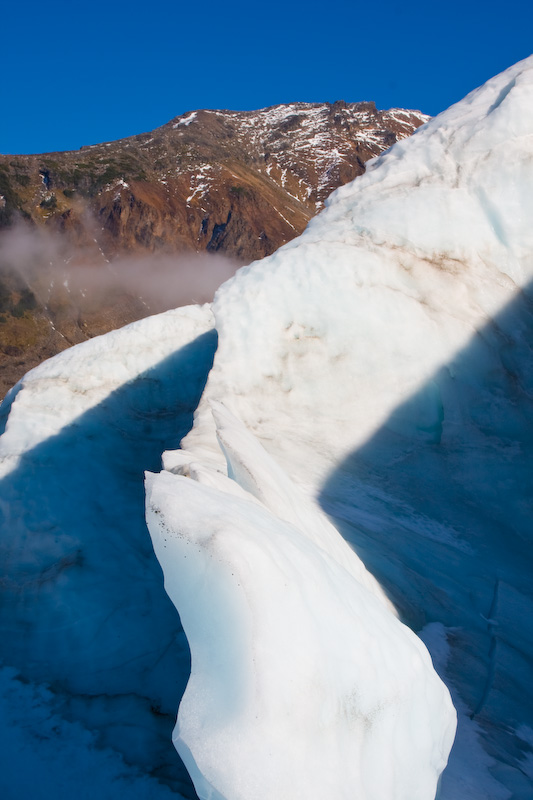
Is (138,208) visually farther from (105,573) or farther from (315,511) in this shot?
(315,511)

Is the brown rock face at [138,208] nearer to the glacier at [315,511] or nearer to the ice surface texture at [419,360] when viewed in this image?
the glacier at [315,511]

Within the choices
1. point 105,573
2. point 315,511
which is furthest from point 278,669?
point 105,573

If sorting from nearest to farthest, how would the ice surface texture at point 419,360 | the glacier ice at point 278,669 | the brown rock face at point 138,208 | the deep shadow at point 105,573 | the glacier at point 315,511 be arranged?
the glacier ice at point 278,669, the glacier at point 315,511, the deep shadow at point 105,573, the ice surface texture at point 419,360, the brown rock face at point 138,208

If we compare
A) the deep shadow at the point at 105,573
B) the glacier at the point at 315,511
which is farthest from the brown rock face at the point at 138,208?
the glacier at the point at 315,511

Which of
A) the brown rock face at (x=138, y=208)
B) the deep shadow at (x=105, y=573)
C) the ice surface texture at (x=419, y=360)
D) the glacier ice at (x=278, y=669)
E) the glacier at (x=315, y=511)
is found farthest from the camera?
the brown rock face at (x=138, y=208)

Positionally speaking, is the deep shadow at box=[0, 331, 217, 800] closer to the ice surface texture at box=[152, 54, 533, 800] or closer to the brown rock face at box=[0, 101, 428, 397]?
the ice surface texture at box=[152, 54, 533, 800]

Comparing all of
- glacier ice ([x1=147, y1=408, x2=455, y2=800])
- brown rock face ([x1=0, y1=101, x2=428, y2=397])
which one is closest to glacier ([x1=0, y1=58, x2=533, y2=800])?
glacier ice ([x1=147, y1=408, x2=455, y2=800])

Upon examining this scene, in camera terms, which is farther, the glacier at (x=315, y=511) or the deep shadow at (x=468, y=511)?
the deep shadow at (x=468, y=511)
